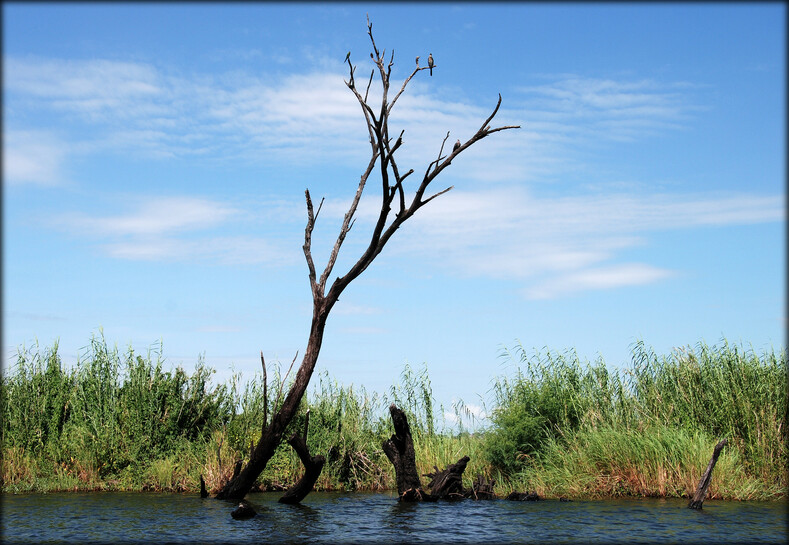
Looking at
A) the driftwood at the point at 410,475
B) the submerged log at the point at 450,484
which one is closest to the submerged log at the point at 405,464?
the driftwood at the point at 410,475

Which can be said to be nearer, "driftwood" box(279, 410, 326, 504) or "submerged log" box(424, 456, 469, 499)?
"driftwood" box(279, 410, 326, 504)

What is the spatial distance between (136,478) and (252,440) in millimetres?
3529

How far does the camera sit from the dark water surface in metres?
11.3

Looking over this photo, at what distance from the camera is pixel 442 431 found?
21.1m

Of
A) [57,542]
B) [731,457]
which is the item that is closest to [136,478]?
[57,542]

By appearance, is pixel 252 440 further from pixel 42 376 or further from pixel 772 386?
pixel 772 386

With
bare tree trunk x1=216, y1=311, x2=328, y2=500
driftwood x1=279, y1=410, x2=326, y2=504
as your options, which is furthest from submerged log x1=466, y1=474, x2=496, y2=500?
bare tree trunk x1=216, y1=311, x2=328, y2=500

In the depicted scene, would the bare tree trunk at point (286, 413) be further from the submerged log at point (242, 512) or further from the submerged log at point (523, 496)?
the submerged log at point (523, 496)

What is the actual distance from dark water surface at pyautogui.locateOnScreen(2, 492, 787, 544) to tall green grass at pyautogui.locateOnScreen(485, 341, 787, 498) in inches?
39.7

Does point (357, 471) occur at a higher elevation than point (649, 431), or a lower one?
lower

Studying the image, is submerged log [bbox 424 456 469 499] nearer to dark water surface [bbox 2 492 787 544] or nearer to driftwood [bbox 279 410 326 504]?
dark water surface [bbox 2 492 787 544]

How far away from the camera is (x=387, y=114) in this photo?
1647 centimetres

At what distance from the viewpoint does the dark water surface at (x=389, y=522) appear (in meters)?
11.3

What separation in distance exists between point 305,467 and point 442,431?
636 centimetres
